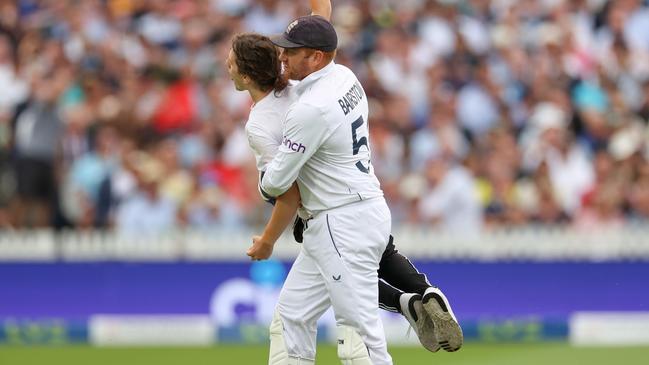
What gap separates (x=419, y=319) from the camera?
6633 millimetres

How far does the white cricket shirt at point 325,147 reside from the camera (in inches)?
248

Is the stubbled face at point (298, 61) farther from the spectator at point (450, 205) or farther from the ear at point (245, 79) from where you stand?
the spectator at point (450, 205)

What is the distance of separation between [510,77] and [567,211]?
72.2 inches

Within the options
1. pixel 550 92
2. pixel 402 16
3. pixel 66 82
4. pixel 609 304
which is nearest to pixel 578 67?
pixel 550 92

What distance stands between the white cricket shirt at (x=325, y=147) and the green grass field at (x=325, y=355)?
3.93 metres

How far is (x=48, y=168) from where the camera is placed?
1259cm

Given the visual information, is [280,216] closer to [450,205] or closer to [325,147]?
[325,147]

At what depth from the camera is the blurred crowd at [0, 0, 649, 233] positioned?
12094 mm

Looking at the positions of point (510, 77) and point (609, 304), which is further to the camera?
point (510, 77)

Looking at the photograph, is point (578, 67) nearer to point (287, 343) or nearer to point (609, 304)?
point (609, 304)

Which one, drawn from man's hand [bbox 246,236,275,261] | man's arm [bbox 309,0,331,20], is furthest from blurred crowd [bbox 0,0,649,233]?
man's hand [bbox 246,236,275,261]

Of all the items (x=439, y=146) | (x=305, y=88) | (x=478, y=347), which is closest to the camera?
(x=305, y=88)

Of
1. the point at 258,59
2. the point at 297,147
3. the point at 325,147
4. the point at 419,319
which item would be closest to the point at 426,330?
the point at 419,319

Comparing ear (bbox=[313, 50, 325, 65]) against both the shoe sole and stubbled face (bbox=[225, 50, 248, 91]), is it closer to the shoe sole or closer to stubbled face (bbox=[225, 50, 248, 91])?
stubbled face (bbox=[225, 50, 248, 91])
